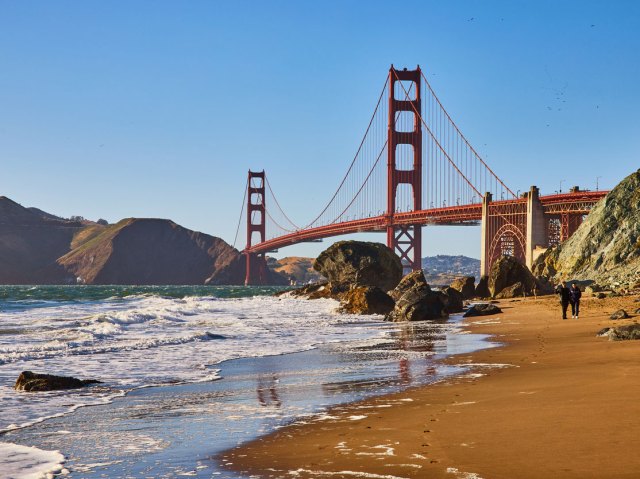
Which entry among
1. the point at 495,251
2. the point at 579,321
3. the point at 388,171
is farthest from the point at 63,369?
the point at 388,171

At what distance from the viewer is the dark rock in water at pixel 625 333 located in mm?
13055

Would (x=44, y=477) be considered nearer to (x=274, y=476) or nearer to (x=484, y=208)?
(x=274, y=476)

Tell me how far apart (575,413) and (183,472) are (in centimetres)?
342

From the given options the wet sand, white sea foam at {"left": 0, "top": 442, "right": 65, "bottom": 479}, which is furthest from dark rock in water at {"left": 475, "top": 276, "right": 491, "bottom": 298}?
white sea foam at {"left": 0, "top": 442, "right": 65, "bottom": 479}

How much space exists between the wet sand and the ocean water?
0.54m

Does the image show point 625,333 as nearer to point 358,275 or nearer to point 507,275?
point 507,275

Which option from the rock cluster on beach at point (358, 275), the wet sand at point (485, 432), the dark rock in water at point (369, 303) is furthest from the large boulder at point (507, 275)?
the wet sand at point (485, 432)

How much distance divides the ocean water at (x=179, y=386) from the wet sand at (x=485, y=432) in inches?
21.3

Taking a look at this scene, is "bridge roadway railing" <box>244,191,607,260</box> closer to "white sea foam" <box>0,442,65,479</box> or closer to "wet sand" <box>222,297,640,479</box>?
"wet sand" <box>222,297,640,479</box>

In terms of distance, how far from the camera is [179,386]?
12.0m

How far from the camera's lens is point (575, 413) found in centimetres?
716

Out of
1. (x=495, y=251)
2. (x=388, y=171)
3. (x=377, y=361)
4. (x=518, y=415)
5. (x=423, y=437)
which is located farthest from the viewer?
(x=388, y=171)

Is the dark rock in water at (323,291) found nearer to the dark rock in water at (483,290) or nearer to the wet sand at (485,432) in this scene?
the dark rock in water at (483,290)

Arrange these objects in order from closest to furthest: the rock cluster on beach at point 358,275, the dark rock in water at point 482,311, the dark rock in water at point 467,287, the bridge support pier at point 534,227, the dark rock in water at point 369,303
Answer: the dark rock in water at point 482,311 → the dark rock in water at point 369,303 → the rock cluster on beach at point 358,275 → the dark rock in water at point 467,287 → the bridge support pier at point 534,227
